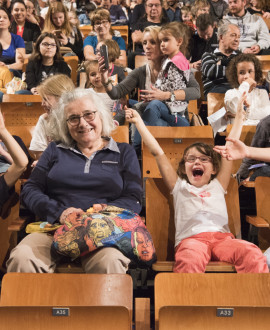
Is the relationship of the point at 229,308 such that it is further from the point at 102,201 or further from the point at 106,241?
the point at 102,201

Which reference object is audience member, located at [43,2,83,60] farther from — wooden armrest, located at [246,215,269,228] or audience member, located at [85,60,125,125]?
wooden armrest, located at [246,215,269,228]

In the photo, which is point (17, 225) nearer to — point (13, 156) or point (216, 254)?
point (13, 156)

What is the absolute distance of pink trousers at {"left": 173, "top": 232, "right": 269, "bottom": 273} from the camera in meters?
1.93

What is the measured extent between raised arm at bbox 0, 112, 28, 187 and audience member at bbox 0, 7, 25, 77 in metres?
2.84

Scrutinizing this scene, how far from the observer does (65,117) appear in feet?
7.59

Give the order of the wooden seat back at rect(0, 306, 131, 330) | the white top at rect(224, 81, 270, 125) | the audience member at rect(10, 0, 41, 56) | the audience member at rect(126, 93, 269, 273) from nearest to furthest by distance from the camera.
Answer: the wooden seat back at rect(0, 306, 131, 330) → the audience member at rect(126, 93, 269, 273) → the white top at rect(224, 81, 270, 125) → the audience member at rect(10, 0, 41, 56)

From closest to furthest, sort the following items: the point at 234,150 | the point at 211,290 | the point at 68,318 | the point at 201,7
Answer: the point at 68,318 < the point at 211,290 < the point at 234,150 < the point at 201,7

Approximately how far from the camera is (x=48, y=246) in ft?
6.57

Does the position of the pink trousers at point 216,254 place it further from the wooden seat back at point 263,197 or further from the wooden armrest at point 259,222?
the wooden seat back at point 263,197

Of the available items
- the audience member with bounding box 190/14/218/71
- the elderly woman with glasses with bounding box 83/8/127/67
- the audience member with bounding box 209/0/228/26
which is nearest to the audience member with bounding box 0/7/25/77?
the elderly woman with glasses with bounding box 83/8/127/67

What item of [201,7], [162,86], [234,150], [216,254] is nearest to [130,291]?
[216,254]

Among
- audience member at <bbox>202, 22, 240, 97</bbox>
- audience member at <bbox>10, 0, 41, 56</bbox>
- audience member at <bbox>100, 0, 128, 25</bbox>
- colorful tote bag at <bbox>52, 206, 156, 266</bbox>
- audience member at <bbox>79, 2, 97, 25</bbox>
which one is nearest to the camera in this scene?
colorful tote bag at <bbox>52, 206, 156, 266</bbox>

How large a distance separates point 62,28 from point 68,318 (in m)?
4.18

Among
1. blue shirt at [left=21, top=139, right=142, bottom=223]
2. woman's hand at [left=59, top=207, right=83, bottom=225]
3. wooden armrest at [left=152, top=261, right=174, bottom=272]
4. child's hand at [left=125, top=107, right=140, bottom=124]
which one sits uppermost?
child's hand at [left=125, top=107, right=140, bottom=124]
